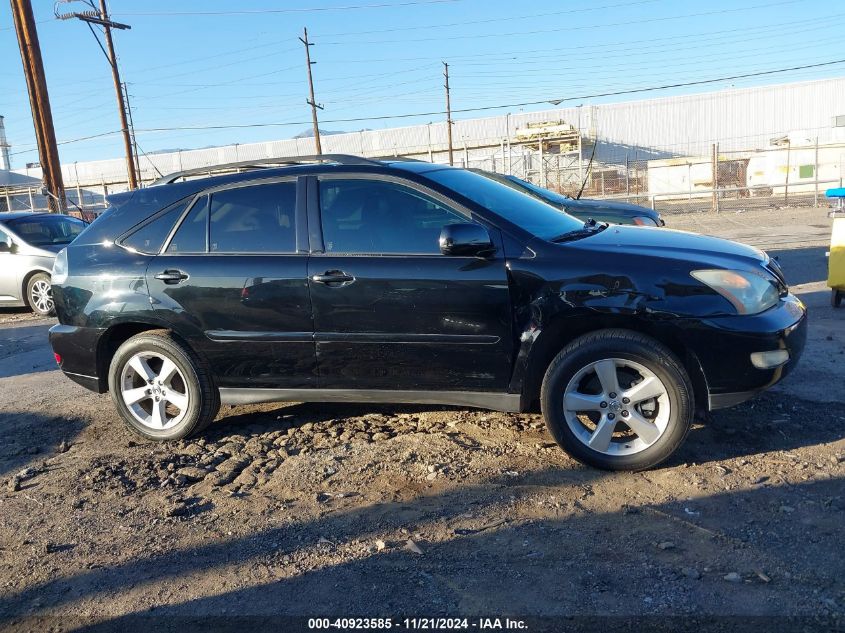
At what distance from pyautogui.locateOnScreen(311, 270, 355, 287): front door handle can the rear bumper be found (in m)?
A: 1.64

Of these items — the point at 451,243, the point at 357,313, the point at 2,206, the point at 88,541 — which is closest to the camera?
the point at 88,541

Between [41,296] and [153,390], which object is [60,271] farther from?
[41,296]

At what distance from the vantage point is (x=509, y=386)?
390 cm

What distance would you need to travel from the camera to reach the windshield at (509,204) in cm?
412

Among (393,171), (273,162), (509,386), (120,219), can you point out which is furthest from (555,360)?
(120,219)

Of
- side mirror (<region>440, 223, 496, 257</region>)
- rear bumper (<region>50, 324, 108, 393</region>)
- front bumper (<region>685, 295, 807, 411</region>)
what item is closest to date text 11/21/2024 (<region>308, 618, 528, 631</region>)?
front bumper (<region>685, 295, 807, 411</region>)

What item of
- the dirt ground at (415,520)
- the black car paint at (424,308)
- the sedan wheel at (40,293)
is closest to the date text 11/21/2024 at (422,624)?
the dirt ground at (415,520)

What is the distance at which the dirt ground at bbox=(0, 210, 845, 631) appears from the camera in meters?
2.74

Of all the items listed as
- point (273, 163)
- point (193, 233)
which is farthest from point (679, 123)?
point (193, 233)

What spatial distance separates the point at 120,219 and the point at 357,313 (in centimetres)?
191

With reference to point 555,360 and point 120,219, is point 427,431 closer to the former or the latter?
point 555,360

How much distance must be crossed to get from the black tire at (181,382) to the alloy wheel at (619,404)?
232 centimetres

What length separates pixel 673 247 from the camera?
3883mm

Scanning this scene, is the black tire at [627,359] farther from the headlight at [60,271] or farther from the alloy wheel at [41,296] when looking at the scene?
the alloy wheel at [41,296]
